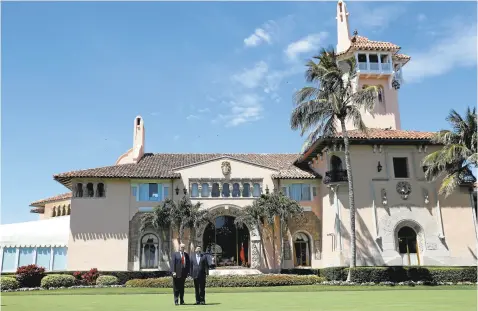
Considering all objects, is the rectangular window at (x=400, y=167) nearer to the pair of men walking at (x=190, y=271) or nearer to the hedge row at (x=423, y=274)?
the hedge row at (x=423, y=274)

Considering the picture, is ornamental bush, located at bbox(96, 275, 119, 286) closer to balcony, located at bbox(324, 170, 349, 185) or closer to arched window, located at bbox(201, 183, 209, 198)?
arched window, located at bbox(201, 183, 209, 198)

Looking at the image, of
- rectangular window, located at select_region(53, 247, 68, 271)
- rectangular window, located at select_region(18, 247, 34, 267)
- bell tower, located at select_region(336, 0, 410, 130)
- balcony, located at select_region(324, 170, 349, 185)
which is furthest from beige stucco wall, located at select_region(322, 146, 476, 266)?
rectangular window, located at select_region(18, 247, 34, 267)

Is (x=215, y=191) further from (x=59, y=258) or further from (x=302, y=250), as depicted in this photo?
(x=59, y=258)

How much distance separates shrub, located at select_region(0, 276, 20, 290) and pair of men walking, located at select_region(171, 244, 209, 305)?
57.4ft

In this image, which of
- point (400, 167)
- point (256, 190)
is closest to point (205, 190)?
point (256, 190)

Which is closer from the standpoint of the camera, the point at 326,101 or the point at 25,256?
the point at 326,101

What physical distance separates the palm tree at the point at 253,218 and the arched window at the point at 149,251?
660 cm

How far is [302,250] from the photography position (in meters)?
35.4

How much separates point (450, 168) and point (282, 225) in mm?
12292

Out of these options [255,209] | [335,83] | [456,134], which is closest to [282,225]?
[255,209]

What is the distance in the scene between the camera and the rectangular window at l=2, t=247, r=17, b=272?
33.1 meters

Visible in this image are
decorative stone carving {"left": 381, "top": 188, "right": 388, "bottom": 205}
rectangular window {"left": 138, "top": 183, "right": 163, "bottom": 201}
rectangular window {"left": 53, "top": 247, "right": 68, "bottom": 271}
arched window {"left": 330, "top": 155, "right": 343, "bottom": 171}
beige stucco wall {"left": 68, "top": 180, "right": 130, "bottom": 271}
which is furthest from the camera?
rectangular window {"left": 138, "top": 183, "right": 163, "bottom": 201}

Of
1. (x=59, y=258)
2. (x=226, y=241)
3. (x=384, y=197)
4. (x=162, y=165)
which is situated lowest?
(x=59, y=258)

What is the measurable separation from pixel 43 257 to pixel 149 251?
785 cm
